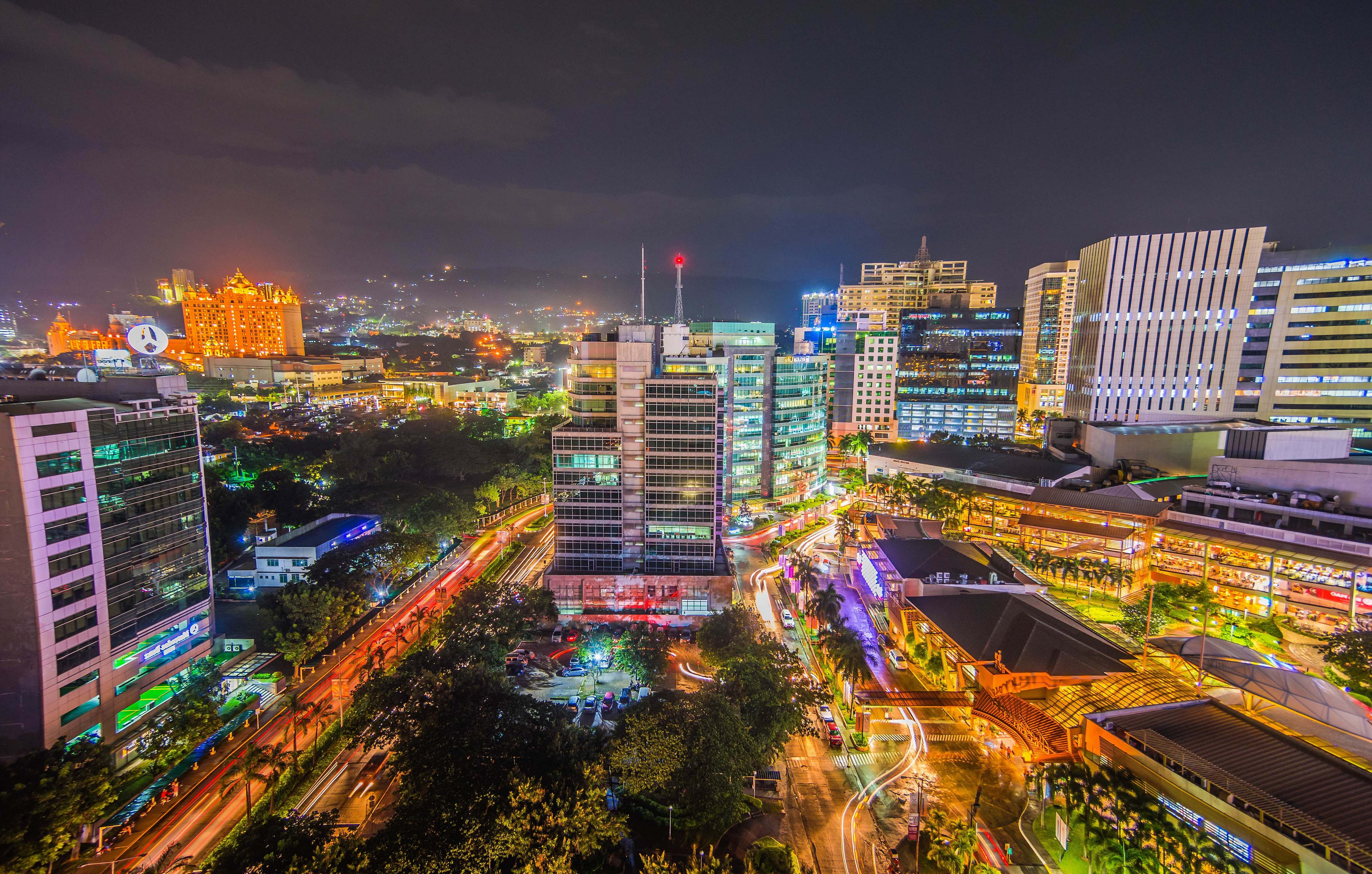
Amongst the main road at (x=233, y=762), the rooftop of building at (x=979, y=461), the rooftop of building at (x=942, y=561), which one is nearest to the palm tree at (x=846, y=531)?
the rooftop of building at (x=979, y=461)

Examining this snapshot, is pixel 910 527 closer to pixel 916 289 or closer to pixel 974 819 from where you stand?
pixel 974 819

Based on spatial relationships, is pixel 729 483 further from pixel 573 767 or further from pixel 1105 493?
pixel 573 767

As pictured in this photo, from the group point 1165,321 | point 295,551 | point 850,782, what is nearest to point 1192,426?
point 1165,321

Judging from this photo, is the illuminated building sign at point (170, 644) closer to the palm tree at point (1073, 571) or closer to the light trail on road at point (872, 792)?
the light trail on road at point (872, 792)

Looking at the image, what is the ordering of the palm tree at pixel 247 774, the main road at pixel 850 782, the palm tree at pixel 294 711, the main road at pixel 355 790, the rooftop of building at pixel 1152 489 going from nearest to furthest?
the main road at pixel 850 782 < the palm tree at pixel 247 774 < the main road at pixel 355 790 < the palm tree at pixel 294 711 < the rooftop of building at pixel 1152 489

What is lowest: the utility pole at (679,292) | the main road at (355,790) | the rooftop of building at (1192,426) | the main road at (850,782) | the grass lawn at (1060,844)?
the main road at (355,790)

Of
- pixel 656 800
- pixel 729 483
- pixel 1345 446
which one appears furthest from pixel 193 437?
pixel 1345 446
